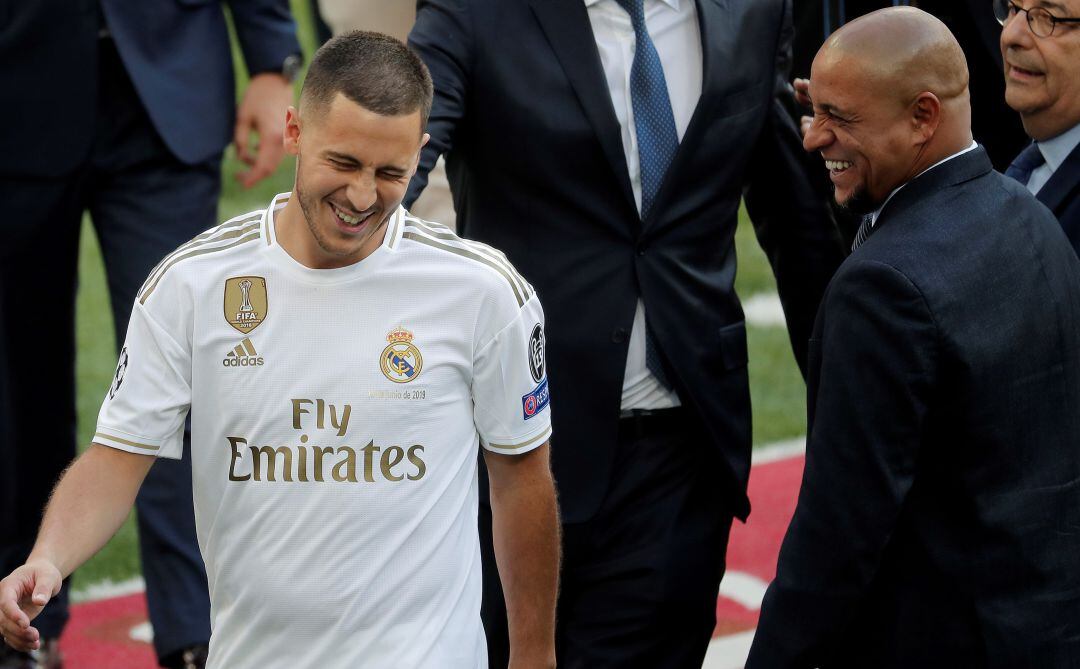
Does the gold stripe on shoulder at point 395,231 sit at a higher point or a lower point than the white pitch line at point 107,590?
higher

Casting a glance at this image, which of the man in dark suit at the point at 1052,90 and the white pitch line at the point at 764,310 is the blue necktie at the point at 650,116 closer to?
the man in dark suit at the point at 1052,90

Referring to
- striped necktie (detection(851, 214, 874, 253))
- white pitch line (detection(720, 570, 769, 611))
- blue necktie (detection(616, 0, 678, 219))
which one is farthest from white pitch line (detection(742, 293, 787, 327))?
striped necktie (detection(851, 214, 874, 253))

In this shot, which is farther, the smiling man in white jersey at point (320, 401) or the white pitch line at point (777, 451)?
the white pitch line at point (777, 451)

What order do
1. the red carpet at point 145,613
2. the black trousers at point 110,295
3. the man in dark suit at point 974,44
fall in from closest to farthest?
the man in dark suit at point 974,44, the black trousers at point 110,295, the red carpet at point 145,613

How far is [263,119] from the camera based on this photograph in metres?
5.32

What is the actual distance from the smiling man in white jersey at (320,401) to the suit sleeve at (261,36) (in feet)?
7.28

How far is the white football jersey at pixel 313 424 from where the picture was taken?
10.4ft

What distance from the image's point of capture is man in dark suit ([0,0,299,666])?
500 centimetres

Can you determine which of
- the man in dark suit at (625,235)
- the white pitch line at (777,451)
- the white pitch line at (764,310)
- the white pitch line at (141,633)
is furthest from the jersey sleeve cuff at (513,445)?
the white pitch line at (764,310)

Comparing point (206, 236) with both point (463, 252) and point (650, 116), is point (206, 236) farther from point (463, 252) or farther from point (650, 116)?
point (650, 116)

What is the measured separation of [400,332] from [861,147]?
89cm

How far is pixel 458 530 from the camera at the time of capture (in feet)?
10.8

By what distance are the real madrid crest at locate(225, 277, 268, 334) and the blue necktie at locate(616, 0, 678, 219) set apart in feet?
3.87

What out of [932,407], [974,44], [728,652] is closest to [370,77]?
[932,407]
